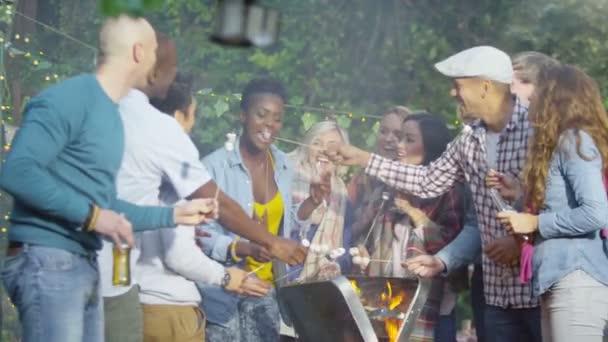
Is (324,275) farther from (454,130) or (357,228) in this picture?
(454,130)

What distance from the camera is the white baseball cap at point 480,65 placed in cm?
601

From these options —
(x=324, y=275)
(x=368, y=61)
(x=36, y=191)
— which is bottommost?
(x=324, y=275)

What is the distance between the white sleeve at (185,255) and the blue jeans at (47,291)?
0.74 meters

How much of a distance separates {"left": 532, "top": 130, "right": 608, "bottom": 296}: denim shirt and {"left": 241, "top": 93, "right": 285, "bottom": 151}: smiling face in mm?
1180

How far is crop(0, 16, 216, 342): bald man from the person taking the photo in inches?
187

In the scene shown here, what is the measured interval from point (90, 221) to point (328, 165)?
1506mm

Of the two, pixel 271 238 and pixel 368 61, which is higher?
pixel 368 61

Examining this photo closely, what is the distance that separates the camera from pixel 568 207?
5469mm

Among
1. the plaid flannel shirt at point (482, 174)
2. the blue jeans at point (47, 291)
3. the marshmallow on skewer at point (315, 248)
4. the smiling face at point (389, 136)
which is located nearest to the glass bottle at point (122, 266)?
the blue jeans at point (47, 291)

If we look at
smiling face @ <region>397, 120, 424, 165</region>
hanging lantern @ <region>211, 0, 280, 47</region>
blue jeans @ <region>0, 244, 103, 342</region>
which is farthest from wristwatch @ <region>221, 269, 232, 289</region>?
hanging lantern @ <region>211, 0, 280, 47</region>

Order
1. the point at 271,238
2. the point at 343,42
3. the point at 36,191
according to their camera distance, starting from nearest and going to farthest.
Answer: the point at 36,191
the point at 271,238
the point at 343,42

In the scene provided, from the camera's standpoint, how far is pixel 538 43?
→ 6602mm

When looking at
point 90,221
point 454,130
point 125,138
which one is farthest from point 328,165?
point 90,221

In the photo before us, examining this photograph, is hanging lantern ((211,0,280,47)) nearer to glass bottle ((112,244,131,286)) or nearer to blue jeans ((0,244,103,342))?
blue jeans ((0,244,103,342))
